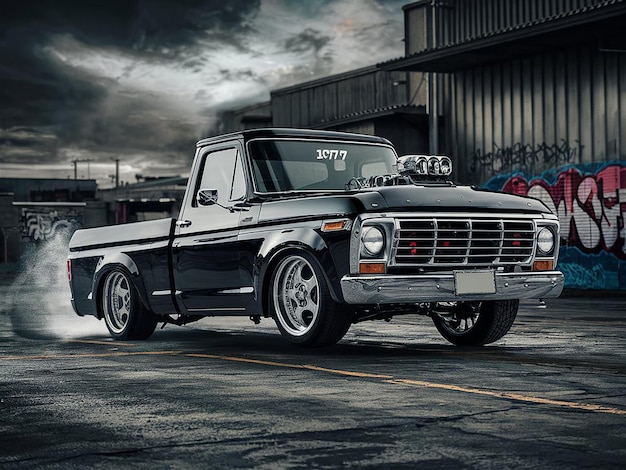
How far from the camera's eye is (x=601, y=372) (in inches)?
320

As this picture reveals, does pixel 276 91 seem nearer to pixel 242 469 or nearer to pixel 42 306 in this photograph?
pixel 42 306

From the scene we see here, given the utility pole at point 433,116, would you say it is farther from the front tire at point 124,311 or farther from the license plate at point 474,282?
the license plate at point 474,282

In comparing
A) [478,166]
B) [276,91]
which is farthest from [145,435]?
[276,91]

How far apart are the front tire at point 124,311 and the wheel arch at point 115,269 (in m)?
0.05

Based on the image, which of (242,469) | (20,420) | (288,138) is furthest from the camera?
(288,138)

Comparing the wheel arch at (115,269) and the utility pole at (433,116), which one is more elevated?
the utility pole at (433,116)

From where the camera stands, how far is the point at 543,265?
1023cm

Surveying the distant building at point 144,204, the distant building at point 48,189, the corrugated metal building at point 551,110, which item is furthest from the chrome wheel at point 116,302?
the distant building at point 48,189

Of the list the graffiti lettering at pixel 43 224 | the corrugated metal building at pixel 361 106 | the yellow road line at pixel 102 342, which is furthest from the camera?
the graffiti lettering at pixel 43 224

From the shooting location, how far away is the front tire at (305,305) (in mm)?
9500

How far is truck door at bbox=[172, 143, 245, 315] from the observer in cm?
1059

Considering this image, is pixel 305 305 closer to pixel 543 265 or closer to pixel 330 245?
pixel 330 245

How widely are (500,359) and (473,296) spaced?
607mm

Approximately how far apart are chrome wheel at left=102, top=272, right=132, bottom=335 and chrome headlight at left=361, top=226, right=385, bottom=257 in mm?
3917
